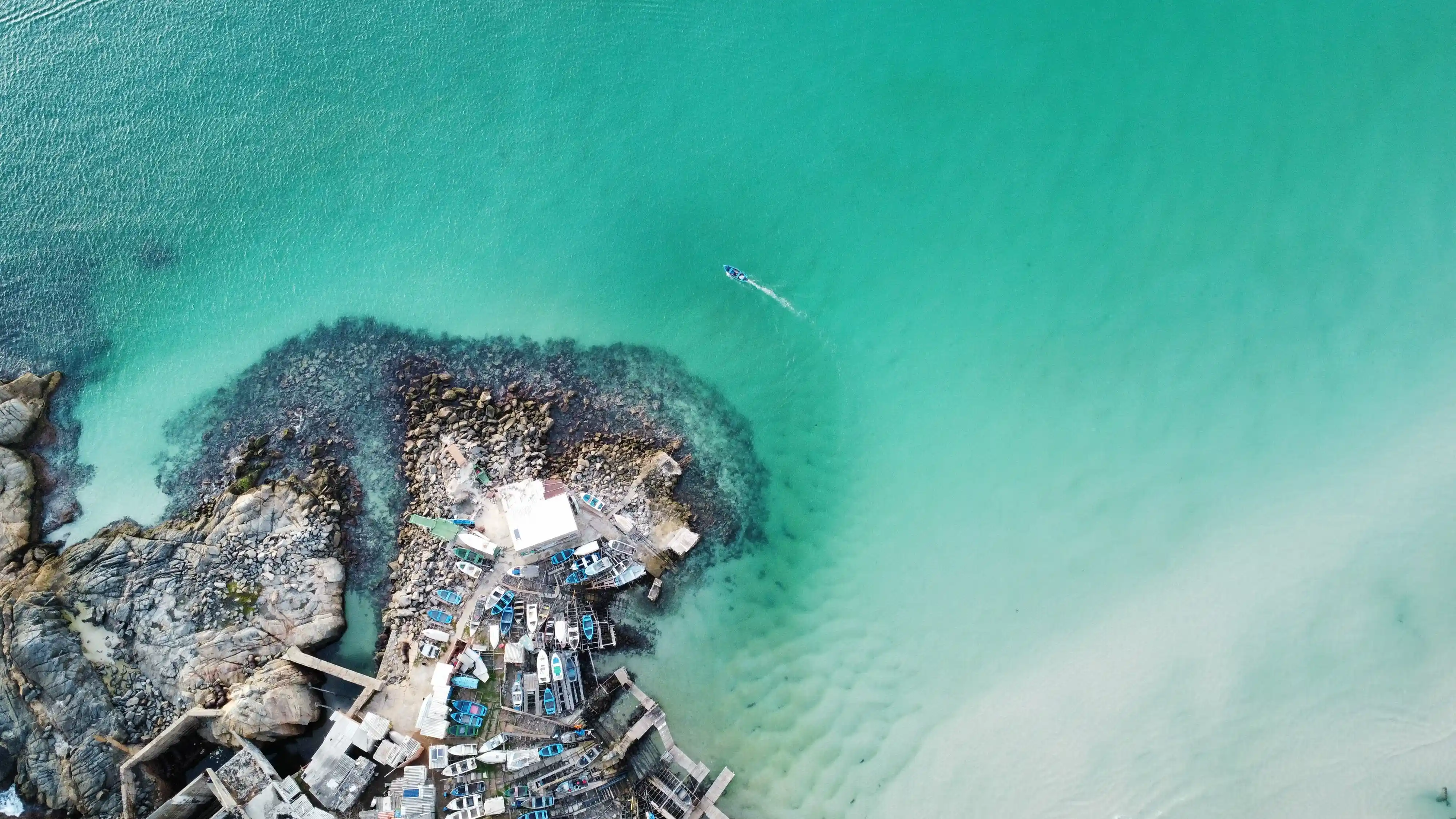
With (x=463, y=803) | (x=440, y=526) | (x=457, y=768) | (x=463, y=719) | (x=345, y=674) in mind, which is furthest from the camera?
(x=440, y=526)

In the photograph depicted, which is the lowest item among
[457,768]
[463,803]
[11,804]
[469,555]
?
[11,804]

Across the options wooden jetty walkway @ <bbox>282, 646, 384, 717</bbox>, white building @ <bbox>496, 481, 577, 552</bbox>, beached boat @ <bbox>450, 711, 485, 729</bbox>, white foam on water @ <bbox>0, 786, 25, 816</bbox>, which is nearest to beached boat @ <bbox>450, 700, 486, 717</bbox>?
beached boat @ <bbox>450, 711, 485, 729</bbox>

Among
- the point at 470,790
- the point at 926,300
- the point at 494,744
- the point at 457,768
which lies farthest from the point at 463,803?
the point at 926,300

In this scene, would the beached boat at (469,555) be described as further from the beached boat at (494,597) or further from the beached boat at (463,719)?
the beached boat at (463,719)

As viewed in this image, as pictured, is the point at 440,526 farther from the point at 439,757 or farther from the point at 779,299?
the point at 779,299

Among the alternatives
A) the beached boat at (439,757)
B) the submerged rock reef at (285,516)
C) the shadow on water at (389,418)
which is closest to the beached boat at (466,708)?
the beached boat at (439,757)

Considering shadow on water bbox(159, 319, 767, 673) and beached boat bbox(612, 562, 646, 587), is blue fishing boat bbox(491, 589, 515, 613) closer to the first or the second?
beached boat bbox(612, 562, 646, 587)
